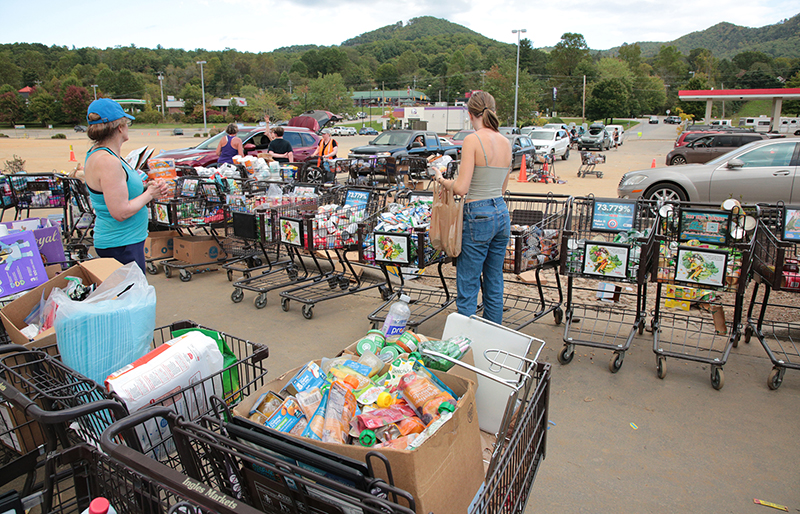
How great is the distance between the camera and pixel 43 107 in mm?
78750

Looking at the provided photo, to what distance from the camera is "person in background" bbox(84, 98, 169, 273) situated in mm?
3273

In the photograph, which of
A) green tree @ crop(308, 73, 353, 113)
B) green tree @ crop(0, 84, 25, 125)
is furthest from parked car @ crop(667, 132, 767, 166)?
green tree @ crop(0, 84, 25, 125)

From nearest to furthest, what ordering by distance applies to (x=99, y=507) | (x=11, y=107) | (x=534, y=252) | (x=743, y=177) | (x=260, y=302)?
(x=99, y=507) < (x=534, y=252) < (x=260, y=302) < (x=743, y=177) < (x=11, y=107)

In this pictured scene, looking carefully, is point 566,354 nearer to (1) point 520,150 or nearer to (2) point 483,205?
(2) point 483,205

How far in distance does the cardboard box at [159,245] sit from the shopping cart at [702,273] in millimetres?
6644

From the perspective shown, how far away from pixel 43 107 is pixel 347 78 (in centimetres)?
8301

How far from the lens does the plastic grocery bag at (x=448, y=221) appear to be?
13.1ft

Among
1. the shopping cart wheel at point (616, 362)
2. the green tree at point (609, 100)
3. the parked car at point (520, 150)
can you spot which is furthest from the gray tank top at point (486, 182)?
the green tree at point (609, 100)

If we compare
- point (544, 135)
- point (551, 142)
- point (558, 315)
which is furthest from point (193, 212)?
point (544, 135)

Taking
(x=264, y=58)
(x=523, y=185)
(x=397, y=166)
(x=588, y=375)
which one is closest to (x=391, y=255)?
(x=588, y=375)

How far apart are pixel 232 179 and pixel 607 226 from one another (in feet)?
17.0

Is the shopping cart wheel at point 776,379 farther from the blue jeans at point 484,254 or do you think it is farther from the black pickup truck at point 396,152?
the black pickup truck at point 396,152

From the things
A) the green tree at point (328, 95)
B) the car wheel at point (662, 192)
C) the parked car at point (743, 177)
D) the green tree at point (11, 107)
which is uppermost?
the green tree at point (328, 95)

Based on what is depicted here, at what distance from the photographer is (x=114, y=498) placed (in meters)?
1.69
